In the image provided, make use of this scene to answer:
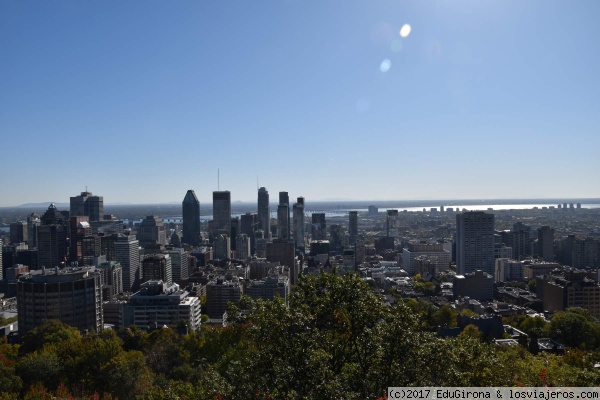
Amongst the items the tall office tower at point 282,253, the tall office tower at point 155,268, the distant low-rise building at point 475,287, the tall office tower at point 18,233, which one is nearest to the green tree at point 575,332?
the distant low-rise building at point 475,287

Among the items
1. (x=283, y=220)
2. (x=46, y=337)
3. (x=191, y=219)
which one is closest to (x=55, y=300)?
(x=46, y=337)

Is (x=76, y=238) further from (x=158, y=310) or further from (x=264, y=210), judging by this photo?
(x=264, y=210)

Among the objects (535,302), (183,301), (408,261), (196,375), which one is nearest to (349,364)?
(196,375)

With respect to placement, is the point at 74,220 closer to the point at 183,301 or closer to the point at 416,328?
the point at 183,301

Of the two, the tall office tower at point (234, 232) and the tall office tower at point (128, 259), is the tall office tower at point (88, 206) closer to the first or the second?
the tall office tower at point (234, 232)

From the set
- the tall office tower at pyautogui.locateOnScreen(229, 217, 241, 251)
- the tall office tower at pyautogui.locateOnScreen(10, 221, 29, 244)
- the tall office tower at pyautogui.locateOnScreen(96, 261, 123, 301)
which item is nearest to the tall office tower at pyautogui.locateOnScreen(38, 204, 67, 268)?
the tall office tower at pyautogui.locateOnScreen(96, 261, 123, 301)

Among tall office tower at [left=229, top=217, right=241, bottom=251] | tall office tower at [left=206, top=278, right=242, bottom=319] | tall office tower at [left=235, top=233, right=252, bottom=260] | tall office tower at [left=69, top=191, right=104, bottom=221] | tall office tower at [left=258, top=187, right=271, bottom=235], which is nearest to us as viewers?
tall office tower at [left=206, top=278, right=242, bottom=319]

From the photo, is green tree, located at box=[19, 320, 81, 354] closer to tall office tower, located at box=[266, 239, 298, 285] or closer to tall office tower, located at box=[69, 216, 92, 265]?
tall office tower, located at box=[266, 239, 298, 285]
